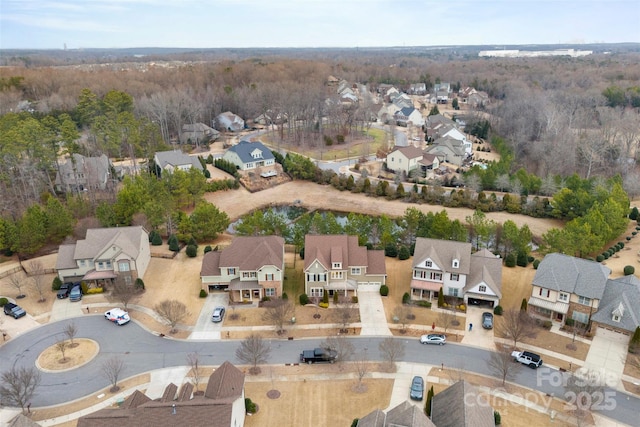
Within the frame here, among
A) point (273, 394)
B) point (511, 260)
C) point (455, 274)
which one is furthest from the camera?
point (511, 260)

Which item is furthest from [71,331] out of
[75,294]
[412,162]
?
[412,162]

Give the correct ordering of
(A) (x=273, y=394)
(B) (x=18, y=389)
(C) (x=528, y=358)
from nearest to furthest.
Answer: (B) (x=18, y=389), (A) (x=273, y=394), (C) (x=528, y=358)

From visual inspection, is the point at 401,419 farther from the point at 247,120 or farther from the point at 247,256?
the point at 247,120

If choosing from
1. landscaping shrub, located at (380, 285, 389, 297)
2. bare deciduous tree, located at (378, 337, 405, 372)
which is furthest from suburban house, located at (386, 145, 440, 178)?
bare deciduous tree, located at (378, 337, 405, 372)

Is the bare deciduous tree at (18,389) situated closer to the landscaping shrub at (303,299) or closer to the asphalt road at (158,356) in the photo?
the asphalt road at (158,356)

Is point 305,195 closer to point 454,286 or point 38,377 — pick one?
point 454,286

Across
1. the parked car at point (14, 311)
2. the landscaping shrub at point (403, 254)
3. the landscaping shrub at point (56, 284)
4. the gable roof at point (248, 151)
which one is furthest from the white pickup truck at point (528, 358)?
the gable roof at point (248, 151)

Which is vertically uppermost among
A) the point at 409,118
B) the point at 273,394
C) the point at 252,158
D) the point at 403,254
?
the point at 409,118

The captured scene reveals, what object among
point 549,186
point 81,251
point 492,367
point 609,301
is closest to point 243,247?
point 81,251
